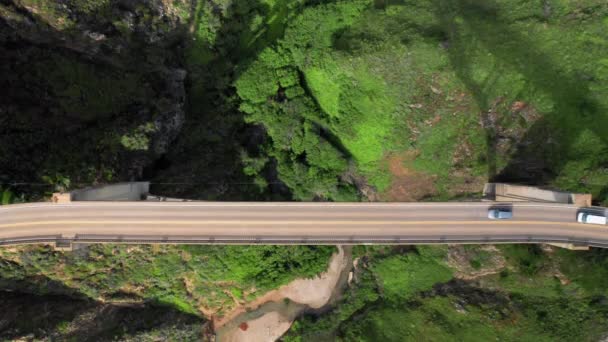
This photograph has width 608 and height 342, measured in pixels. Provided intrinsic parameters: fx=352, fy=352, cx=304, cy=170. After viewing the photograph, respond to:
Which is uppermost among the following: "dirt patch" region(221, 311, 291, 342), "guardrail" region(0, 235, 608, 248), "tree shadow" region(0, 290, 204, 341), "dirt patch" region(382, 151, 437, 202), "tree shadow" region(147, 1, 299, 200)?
"tree shadow" region(147, 1, 299, 200)

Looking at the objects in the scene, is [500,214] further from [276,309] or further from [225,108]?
[225,108]

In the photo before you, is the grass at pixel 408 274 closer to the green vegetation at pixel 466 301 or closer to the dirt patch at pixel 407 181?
the green vegetation at pixel 466 301

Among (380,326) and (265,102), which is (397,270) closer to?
(380,326)

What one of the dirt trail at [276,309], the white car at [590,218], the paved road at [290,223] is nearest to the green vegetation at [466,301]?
the dirt trail at [276,309]

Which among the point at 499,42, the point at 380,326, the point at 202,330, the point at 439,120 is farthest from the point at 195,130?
the point at 499,42

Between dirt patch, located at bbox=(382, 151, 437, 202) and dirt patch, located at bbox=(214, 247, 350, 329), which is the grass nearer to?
dirt patch, located at bbox=(214, 247, 350, 329)

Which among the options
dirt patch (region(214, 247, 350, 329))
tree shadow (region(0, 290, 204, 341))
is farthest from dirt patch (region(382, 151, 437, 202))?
tree shadow (region(0, 290, 204, 341))

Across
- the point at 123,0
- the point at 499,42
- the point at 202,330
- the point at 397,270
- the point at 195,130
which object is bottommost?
the point at 202,330
